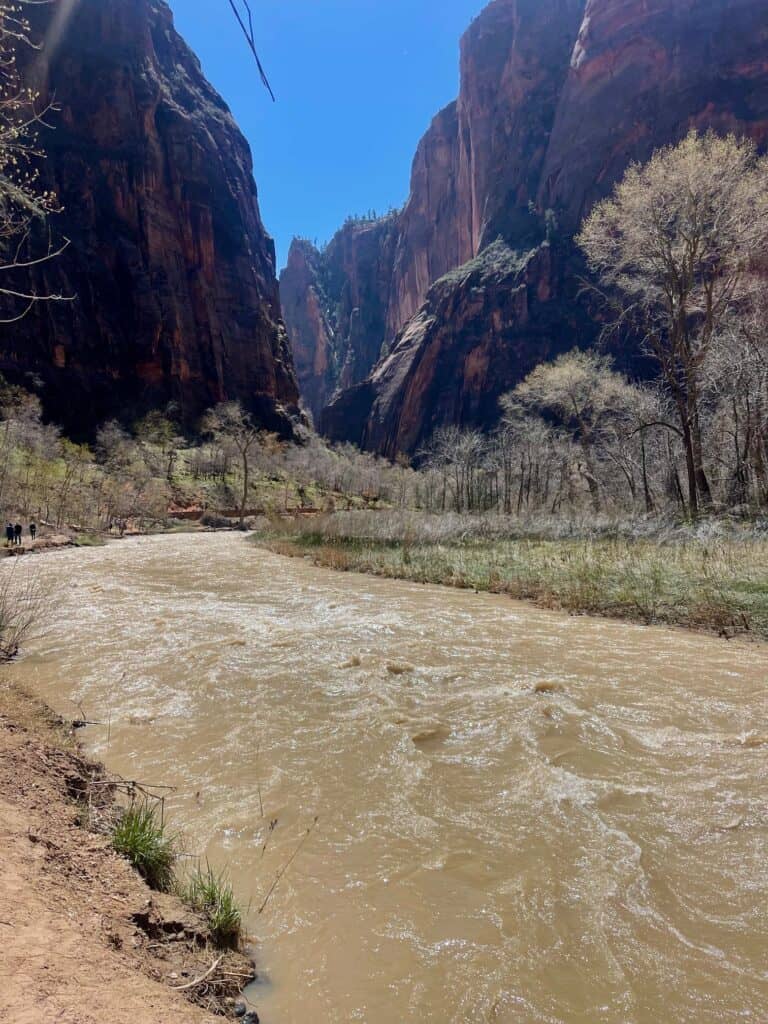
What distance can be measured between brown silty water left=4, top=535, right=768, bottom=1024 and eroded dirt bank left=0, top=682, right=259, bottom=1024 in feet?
1.31

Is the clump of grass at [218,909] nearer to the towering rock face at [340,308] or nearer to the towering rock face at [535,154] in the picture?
the towering rock face at [535,154]

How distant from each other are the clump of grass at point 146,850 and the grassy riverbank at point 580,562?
7.79 metres

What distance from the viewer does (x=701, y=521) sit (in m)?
13.3

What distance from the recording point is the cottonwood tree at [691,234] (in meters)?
14.6

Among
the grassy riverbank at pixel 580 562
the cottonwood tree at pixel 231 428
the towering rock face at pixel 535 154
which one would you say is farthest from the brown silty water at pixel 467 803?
the towering rock face at pixel 535 154

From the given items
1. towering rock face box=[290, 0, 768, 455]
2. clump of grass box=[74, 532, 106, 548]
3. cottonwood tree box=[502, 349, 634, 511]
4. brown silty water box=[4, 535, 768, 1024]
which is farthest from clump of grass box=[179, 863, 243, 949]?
towering rock face box=[290, 0, 768, 455]

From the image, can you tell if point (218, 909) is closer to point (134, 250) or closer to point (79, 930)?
point (79, 930)

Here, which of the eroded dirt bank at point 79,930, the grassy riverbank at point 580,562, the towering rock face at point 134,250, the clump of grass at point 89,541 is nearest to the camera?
the eroded dirt bank at point 79,930

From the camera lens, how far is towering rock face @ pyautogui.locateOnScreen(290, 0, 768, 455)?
6769 cm

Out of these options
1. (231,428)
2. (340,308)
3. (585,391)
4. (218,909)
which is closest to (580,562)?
(218,909)

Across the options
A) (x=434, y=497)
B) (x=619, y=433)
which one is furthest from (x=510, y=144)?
(x=619, y=433)

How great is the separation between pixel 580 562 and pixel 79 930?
38.0ft

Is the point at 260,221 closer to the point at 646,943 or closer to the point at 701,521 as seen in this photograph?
the point at 701,521

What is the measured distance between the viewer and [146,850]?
2.34 meters
